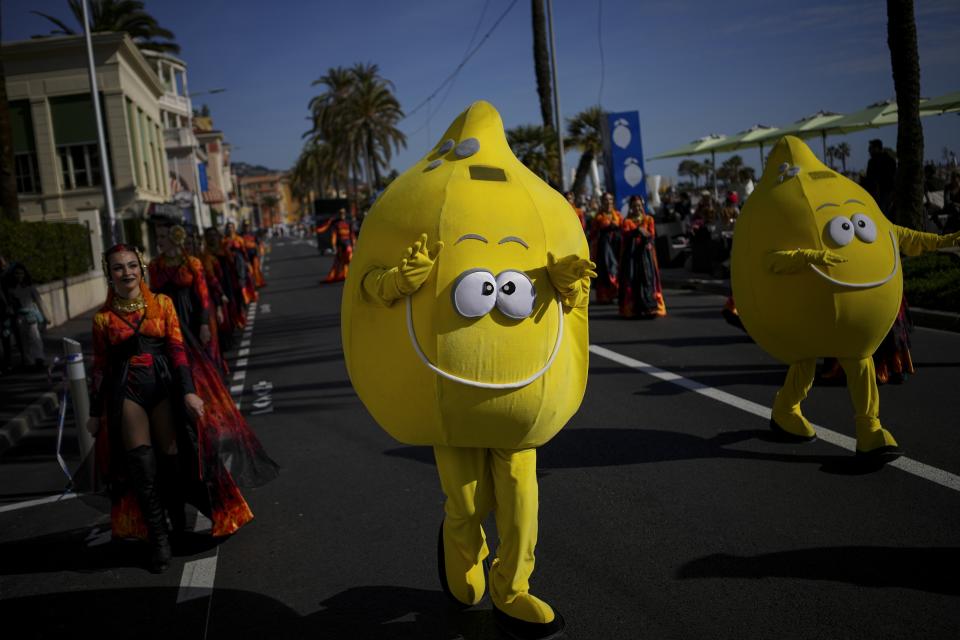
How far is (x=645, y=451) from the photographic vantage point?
6039 mm

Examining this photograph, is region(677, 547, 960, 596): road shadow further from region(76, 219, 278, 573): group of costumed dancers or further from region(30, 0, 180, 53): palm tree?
region(30, 0, 180, 53): palm tree

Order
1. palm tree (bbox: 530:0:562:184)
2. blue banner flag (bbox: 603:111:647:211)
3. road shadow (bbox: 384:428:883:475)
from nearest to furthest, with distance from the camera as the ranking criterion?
road shadow (bbox: 384:428:883:475), blue banner flag (bbox: 603:111:647:211), palm tree (bbox: 530:0:562:184)

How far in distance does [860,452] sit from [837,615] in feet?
6.53

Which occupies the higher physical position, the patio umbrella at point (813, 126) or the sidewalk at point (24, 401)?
the patio umbrella at point (813, 126)

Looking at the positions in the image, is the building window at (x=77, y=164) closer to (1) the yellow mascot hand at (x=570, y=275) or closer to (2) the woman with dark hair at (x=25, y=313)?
(2) the woman with dark hair at (x=25, y=313)

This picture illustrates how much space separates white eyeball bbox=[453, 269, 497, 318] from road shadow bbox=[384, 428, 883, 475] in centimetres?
286

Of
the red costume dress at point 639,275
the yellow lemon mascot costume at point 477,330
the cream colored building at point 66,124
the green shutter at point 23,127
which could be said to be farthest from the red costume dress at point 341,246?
the green shutter at point 23,127

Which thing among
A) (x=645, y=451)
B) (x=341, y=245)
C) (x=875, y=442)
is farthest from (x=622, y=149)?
(x=875, y=442)

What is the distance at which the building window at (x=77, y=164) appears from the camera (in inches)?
1580

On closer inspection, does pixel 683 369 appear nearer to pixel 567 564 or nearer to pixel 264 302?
pixel 567 564

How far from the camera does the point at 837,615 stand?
3504mm

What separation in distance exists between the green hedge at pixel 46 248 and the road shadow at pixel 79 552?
13.0 metres

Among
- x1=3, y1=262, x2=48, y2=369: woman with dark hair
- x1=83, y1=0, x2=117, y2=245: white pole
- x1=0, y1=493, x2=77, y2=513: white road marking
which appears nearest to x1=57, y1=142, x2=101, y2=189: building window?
x1=83, y1=0, x2=117, y2=245: white pole

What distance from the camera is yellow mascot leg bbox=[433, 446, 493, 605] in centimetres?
345
